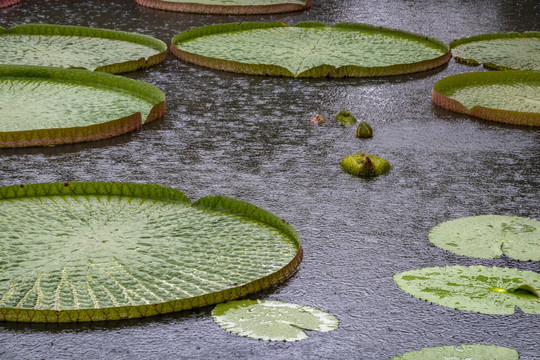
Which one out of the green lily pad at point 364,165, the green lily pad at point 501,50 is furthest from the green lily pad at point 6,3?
the green lily pad at point 364,165

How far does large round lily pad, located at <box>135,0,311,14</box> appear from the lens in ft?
24.6

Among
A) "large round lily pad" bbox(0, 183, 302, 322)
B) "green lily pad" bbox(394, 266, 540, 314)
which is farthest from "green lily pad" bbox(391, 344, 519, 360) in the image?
"large round lily pad" bbox(0, 183, 302, 322)

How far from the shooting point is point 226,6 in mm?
Answer: 7527

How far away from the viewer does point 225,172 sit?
3.71 m

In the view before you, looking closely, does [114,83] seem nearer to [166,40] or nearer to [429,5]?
[166,40]

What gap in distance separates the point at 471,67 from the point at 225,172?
9.05ft

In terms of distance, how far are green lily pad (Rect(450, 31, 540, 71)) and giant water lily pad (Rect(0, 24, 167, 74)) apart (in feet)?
7.29

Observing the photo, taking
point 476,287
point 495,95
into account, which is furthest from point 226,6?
point 476,287

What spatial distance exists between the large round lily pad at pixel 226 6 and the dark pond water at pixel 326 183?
1.98m

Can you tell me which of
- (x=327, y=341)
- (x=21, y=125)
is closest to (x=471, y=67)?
(x=21, y=125)

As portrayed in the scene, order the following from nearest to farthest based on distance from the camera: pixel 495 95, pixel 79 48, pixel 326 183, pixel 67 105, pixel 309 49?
pixel 326 183 < pixel 67 105 < pixel 495 95 < pixel 79 48 < pixel 309 49

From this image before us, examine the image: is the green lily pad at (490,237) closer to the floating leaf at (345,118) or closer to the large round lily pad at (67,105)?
the floating leaf at (345,118)

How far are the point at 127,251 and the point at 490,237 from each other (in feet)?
4.37

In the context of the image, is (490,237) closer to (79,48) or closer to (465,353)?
(465,353)
